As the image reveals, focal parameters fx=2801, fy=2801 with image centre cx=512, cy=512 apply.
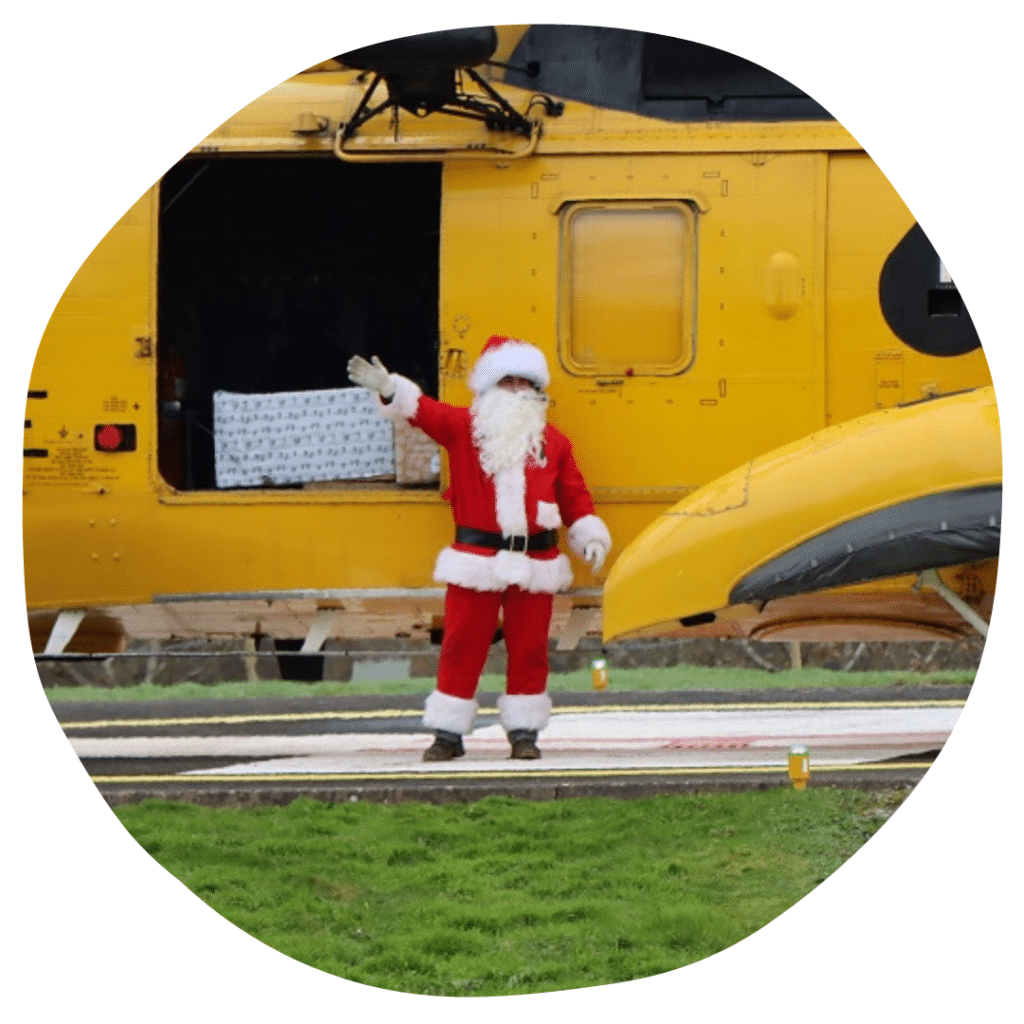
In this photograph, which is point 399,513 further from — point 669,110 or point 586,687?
point 669,110

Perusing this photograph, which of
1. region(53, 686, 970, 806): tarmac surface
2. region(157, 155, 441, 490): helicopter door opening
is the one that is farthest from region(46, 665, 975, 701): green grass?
region(157, 155, 441, 490): helicopter door opening

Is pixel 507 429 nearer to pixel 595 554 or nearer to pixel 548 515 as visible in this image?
pixel 548 515

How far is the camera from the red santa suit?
28.7 ft

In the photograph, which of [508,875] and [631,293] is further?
[631,293]

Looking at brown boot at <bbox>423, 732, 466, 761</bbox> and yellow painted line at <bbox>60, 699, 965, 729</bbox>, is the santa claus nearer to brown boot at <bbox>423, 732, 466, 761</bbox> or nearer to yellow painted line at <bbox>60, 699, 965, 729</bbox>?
brown boot at <bbox>423, 732, 466, 761</bbox>

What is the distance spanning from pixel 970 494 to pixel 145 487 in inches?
105

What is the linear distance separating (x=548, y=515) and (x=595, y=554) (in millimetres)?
191

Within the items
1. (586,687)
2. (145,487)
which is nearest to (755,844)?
(586,687)

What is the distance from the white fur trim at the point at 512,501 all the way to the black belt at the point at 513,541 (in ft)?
0.07

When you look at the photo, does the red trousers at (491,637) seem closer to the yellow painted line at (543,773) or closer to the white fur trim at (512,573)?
the white fur trim at (512,573)

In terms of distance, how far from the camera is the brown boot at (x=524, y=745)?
28.8 feet

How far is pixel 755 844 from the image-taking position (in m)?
8.55

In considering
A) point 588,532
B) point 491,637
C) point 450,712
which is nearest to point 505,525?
point 588,532

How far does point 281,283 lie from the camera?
1012cm
